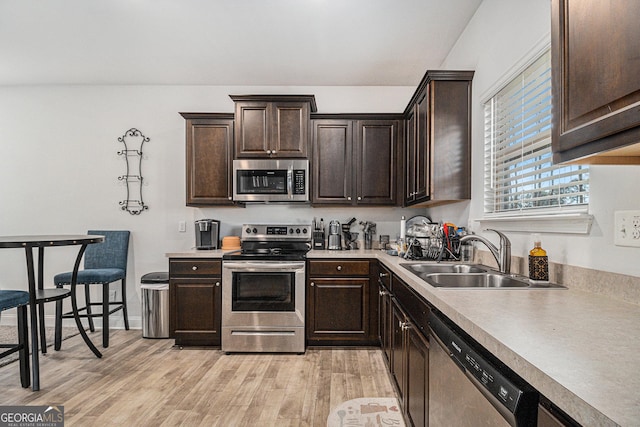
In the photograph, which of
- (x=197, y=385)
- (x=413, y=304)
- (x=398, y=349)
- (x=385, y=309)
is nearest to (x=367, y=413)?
(x=398, y=349)

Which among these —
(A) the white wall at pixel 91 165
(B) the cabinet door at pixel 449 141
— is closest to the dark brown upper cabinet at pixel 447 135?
(B) the cabinet door at pixel 449 141

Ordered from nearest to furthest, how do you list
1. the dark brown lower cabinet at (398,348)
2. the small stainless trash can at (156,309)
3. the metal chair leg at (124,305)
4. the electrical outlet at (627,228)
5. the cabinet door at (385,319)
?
the electrical outlet at (627,228) < the dark brown lower cabinet at (398,348) < the cabinet door at (385,319) < the small stainless trash can at (156,309) < the metal chair leg at (124,305)

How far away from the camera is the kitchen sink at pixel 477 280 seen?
1761 mm

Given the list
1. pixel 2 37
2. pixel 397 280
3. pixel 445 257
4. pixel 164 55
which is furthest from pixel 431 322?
pixel 2 37

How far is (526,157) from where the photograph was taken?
197 centimetres

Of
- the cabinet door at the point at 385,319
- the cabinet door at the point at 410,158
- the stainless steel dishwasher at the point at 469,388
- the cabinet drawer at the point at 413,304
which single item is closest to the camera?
the stainless steel dishwasher at the point at 469,388

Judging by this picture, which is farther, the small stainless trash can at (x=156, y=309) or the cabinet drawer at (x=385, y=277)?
the small stainless trash can at (x=156, y=309)

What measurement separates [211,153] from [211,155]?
0.07 feet

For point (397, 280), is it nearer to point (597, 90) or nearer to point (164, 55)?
point (597, 90)

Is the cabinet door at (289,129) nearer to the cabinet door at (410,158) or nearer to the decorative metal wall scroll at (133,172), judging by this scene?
the cabinet door at (410,158)

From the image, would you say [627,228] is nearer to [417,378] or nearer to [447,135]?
[417,378]

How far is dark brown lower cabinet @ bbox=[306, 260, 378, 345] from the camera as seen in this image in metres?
3.22

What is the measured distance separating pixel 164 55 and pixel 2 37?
127 centimetres

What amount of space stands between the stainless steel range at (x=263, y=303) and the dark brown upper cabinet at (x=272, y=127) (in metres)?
1.01
